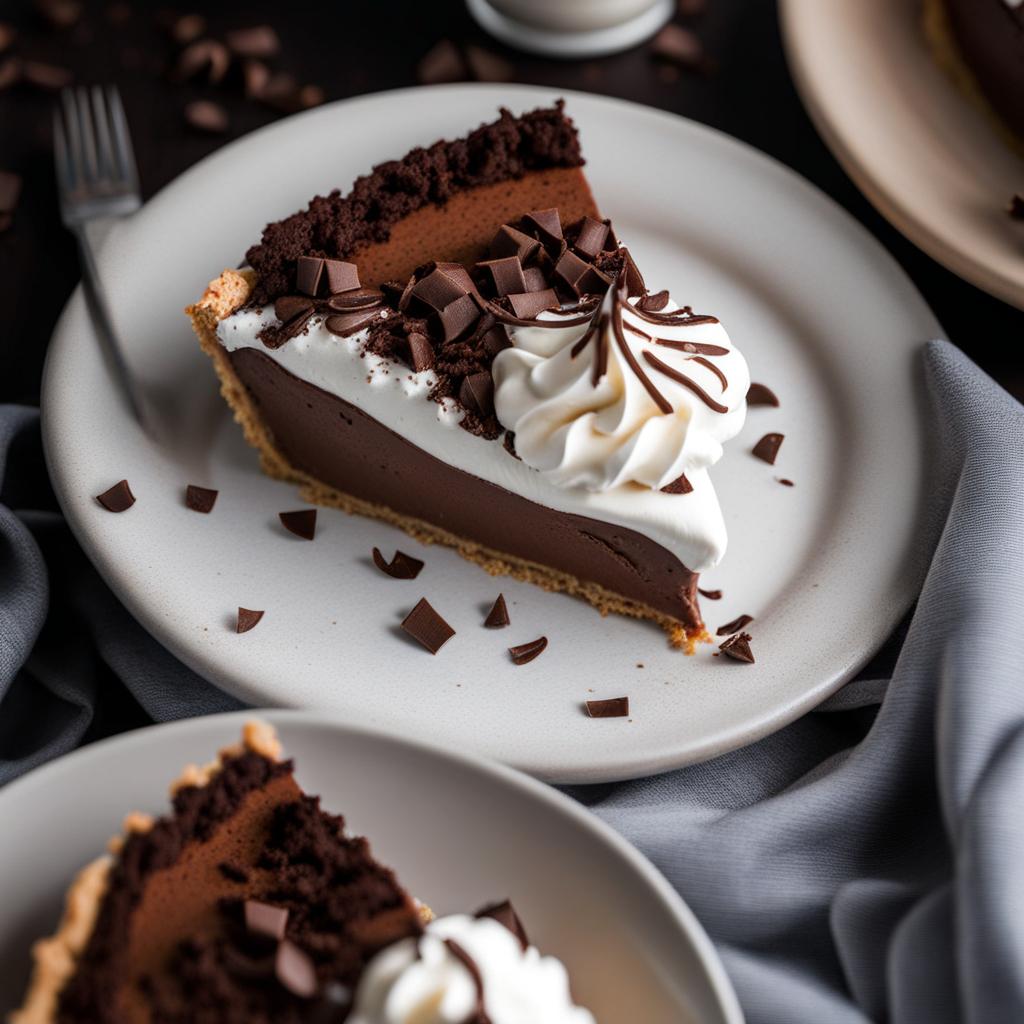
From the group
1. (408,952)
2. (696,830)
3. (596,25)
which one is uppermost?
(596,25)

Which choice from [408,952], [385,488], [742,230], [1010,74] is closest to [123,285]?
[385,488]

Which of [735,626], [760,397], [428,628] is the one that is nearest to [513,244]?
[760,397]

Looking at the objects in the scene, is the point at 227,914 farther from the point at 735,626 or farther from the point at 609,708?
the point at 735,626

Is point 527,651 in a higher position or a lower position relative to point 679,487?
lower

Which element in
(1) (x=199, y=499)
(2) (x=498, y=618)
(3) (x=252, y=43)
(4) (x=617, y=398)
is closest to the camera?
(4) (x=617, y=398)

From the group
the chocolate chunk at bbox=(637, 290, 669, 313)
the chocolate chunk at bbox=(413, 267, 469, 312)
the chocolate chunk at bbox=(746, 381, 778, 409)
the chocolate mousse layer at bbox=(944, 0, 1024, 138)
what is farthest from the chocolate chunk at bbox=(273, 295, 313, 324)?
the chocolate mousse layer at bbox=(944, 0, 1024, 138)

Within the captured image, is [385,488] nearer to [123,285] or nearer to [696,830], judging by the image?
[123,285]

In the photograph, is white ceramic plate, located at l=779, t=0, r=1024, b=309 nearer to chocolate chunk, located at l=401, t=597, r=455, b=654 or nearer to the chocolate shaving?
the chocolate shaving
